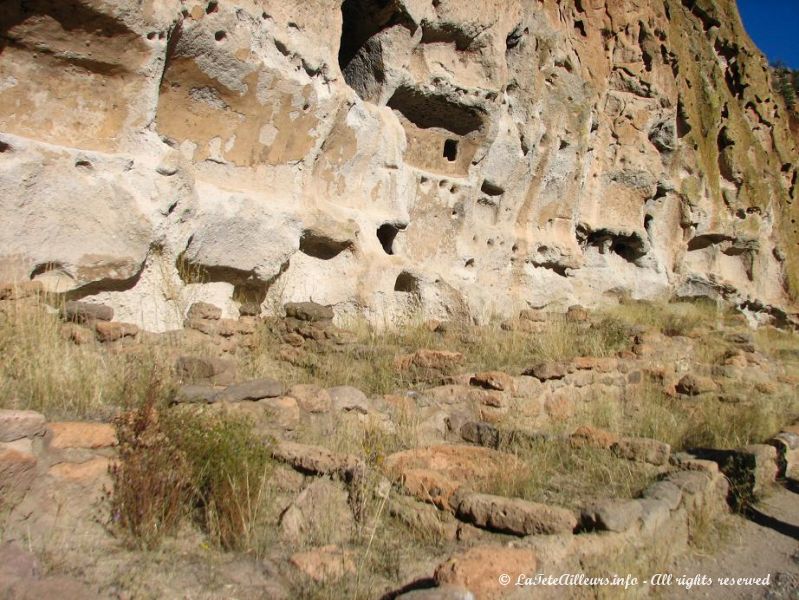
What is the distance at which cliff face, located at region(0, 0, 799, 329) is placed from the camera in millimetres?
5184

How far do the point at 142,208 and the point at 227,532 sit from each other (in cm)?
344

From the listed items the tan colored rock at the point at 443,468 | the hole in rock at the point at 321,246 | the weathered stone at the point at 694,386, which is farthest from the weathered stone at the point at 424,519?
the hole in rock at the point at 321,246

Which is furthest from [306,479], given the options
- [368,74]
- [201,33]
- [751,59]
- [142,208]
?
[751,59]

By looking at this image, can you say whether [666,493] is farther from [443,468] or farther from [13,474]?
[13,474]

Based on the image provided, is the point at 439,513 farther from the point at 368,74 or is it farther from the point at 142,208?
the point at 368,74

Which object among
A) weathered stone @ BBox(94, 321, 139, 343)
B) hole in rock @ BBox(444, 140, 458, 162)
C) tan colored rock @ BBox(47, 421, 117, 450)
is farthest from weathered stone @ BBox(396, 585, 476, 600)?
hole in rock @ BBox(444, 140, 458, 162)

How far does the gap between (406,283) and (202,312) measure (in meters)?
3.51

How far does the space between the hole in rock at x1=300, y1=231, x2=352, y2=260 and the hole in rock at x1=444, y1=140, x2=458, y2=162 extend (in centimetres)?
273

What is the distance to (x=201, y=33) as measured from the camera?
585cm

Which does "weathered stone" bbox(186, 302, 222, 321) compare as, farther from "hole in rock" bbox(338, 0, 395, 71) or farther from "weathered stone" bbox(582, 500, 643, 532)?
"hole in rock" bbox(338, 0, 395, 71)

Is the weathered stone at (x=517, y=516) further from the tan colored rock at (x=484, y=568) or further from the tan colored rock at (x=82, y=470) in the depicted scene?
the tan colored rock at (x=82, y=470)

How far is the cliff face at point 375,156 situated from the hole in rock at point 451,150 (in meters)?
0.04

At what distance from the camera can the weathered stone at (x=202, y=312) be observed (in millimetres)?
5633

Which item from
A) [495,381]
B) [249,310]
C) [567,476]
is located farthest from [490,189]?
[567,476]
